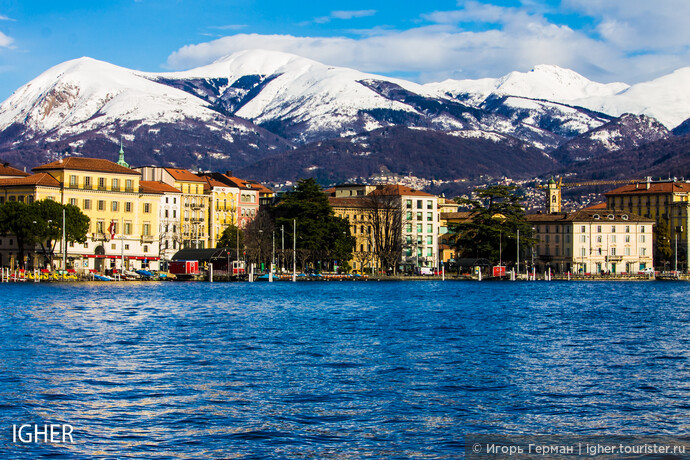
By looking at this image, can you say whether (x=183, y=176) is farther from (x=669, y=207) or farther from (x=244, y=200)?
(x=669, y=207)

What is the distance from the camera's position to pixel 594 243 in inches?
6752

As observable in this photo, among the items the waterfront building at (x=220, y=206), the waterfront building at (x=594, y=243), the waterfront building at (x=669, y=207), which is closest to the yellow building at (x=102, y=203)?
the waterfront building at (x=220, y=206)

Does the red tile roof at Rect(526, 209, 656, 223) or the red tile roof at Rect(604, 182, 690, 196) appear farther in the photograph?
the red tile roof at Rect(604, 182, 690, 196)

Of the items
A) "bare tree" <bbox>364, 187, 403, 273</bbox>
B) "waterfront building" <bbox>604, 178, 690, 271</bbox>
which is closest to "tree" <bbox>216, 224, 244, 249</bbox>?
"bare tree" <bbox>364, 187, 403, 273</bbox>

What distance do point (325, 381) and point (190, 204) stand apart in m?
134

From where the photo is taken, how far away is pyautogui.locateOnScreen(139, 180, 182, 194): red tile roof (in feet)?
472

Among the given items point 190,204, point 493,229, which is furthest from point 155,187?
point 493,229

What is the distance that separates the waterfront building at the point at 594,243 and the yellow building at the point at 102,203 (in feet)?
213

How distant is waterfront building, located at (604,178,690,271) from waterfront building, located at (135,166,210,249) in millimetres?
78039

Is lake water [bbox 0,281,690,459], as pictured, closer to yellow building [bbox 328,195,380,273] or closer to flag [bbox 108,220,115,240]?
flag [bbox 108,220,115,240]

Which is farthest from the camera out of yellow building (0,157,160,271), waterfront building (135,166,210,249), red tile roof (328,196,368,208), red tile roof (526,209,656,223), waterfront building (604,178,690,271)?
waterfront building (604,178,690,271)

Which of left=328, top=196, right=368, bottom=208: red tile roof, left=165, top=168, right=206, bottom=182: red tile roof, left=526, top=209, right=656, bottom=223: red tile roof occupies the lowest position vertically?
left=526, top=209, right=656, bottom=223: red tile roof

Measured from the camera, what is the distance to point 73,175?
133125mm

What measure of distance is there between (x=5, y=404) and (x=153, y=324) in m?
26.1
